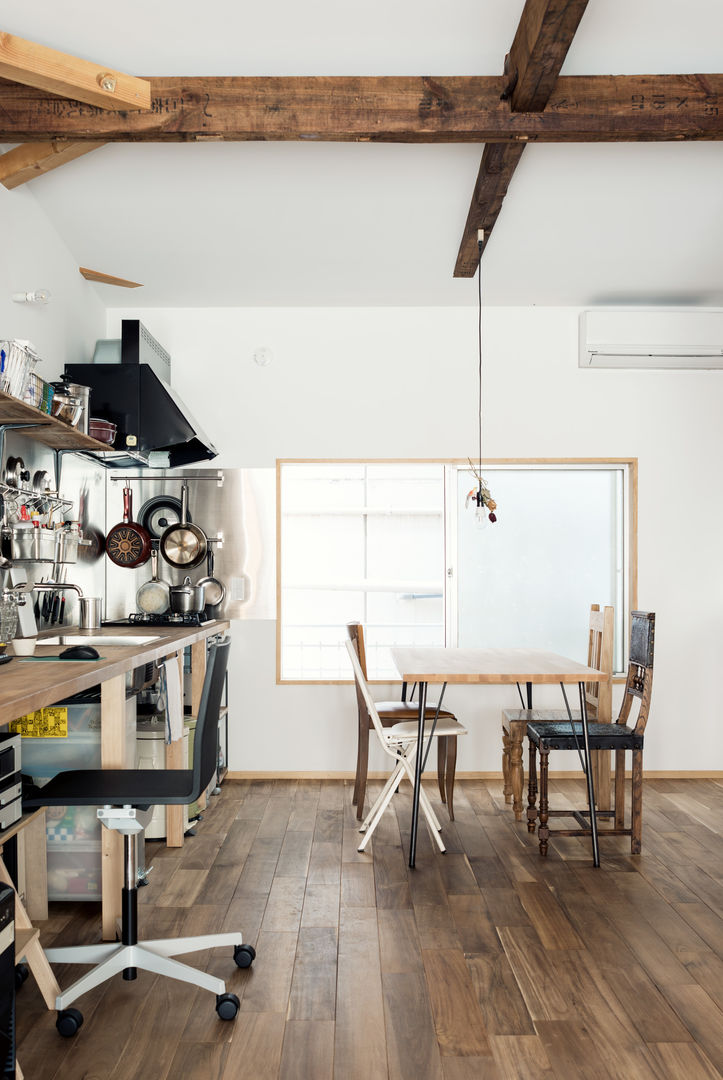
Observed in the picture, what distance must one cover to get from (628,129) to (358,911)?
2.79 metres

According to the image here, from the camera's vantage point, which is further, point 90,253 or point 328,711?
point 328,711

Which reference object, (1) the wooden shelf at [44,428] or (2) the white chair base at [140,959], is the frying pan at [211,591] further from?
(2) the white chair base at [140,959]

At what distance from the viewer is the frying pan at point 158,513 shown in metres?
4.69

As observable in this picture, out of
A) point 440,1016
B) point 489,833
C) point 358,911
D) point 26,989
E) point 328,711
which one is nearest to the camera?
point 440,1016

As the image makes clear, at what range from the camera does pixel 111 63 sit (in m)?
2.60

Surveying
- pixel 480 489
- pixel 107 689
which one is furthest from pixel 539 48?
pixel 107 689

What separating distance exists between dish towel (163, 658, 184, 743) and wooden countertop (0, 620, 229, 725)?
10cm

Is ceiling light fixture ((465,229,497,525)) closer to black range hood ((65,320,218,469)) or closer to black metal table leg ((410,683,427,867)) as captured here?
black metal table leg ((410,683,427,867))

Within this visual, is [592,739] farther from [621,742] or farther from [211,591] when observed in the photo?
[211,591]

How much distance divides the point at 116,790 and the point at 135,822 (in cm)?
11

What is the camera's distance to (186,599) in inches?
177

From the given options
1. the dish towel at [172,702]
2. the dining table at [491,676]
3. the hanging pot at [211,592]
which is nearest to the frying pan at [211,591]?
the hanging pot at [211,592]

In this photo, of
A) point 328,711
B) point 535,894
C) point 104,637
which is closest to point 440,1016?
point 535,894

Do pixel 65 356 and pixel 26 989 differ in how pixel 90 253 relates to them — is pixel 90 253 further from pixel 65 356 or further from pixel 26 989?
pixel 26 989
